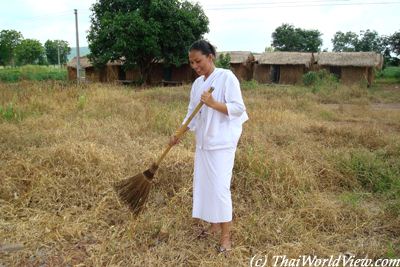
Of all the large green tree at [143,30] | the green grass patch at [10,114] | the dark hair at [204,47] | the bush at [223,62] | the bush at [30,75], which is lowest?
the green grass patch at [10,114]

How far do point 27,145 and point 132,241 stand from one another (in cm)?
245

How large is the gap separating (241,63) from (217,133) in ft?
61.3

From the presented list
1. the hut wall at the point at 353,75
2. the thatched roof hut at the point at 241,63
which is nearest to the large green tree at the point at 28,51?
the thatched roof hut at the point at 241,63

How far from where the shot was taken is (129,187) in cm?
285

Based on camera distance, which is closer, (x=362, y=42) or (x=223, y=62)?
(x=223, y=62)

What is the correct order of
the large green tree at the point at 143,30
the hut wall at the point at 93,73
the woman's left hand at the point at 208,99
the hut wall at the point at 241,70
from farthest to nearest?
the hut wall at the point at 241,70, the hut wall at the point at 93,73, the large green tree at the point at 143,30, the woman's left hand at the point at 208,99

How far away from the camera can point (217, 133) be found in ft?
7.65

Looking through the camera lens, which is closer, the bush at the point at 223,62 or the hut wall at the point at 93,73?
the bush at the point at 223,62

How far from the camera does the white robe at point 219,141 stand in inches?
90.4

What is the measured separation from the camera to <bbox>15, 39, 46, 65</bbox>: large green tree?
40344 millimetres

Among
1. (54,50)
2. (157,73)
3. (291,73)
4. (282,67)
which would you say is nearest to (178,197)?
(157,73)

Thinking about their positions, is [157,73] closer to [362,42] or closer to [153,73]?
[153,73]

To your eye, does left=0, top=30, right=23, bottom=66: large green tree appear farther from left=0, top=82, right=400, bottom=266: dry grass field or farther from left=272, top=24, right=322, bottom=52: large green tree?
left=0, top=82, right=400, bottom=266: dry grass field

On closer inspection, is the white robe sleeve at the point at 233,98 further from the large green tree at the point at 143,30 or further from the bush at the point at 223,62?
the bush at the point at 223,62
